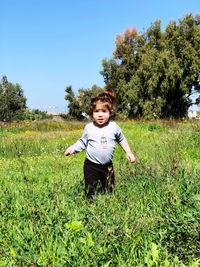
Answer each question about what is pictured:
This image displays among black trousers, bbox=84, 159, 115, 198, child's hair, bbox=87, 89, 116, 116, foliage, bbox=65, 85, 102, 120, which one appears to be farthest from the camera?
foliage, bbox=65, 85, 102, 120

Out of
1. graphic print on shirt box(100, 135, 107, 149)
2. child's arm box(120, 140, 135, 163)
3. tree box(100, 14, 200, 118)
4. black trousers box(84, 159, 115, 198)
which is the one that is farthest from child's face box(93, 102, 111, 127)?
tree box(100, 14, 200, 118)

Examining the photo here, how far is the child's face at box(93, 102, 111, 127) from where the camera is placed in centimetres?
334

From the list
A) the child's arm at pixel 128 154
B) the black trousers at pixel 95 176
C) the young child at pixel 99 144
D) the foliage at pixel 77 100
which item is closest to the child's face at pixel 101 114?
the young child at pixel 99 144

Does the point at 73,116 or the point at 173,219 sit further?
the point at 73,116

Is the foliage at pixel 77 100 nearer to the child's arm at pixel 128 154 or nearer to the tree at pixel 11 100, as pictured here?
the tree at pixel 11 100

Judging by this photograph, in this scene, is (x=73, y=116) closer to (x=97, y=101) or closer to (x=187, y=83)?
(x=187, y=83)

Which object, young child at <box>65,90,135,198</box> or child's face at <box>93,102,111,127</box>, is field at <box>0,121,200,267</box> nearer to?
young child at <box>65,90,135,198</box>

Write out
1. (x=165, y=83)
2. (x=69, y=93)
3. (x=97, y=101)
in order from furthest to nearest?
(x=69, y=93)
(x=165, y=83)
(x=97, y=101)

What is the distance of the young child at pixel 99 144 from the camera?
326 cm

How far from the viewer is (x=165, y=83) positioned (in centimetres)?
2573

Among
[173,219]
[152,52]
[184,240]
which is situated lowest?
[184,240]

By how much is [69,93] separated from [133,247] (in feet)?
162

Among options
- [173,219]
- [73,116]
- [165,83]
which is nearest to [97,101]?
[173,219]

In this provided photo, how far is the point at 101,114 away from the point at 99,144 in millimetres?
418
